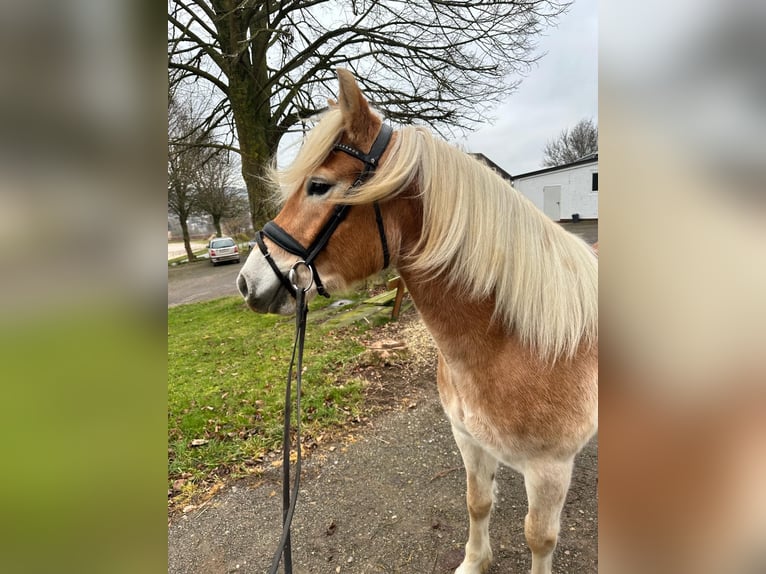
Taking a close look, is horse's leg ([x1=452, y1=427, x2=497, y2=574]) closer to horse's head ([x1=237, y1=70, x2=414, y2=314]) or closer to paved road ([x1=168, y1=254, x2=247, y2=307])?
horse's head ([x1=237, y1=70, x2=414, y2=314])

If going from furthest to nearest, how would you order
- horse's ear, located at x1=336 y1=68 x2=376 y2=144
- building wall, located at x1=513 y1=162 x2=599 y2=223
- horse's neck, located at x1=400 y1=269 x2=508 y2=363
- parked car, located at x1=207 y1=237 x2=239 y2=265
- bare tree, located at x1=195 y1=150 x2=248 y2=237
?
parked car, located at x1=207 y1=237 x2=239 y2=265 < bare tree, located at x1=195 y1=150 x2=248 y2=237 < building wall, located at x1=513 y1=162 x2=599 y2=223 < horse's neck, located at x1=400 y1=269 x2=508 y2=363 < horse's ear, located at x1=336 y1=68 x2=376 y2=144

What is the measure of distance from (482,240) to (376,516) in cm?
213

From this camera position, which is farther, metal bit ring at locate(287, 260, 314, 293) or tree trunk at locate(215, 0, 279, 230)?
tree trunk at locate(215, 0, 279, 230)

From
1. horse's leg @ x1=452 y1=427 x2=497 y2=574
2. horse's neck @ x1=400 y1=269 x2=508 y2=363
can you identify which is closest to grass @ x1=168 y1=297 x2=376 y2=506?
horse's leg @ x1=452 y1=427 x2=497 y2=574

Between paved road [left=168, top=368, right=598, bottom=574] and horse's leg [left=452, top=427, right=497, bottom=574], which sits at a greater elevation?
horse's leg [left=452, top=427, right=497, bottom=574]

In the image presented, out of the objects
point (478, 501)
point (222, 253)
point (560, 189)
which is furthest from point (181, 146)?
point (560, 189)

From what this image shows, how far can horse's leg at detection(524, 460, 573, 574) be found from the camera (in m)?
1.56

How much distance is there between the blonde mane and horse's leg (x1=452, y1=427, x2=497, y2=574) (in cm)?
86

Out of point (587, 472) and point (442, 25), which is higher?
point (442, 25)

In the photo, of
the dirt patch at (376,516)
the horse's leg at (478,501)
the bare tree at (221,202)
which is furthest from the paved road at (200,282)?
the horse's leg at (478,501)
